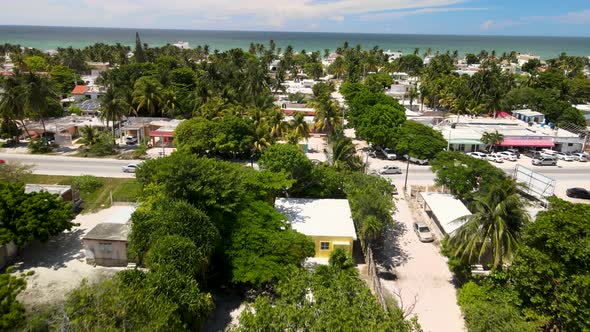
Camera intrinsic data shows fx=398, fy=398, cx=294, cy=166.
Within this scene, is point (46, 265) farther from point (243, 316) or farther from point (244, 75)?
point (244, 75)

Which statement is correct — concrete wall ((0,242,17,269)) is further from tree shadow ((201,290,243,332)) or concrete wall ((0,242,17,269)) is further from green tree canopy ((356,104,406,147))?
green tree canopy ((356,104,406,147))

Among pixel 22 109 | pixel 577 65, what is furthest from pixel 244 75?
pixel 577 65

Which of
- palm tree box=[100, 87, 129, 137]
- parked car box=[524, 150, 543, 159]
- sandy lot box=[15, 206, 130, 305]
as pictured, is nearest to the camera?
sandy lot box=[15, 206, 130, 305]

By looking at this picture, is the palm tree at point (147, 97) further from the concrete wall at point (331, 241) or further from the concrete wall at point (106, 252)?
the concrete wall at point (331, 241)

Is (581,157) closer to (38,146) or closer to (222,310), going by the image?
(222,310)

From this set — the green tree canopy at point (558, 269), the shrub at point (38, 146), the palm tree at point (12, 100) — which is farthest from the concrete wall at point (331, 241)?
the palm tree at point (12, 100)

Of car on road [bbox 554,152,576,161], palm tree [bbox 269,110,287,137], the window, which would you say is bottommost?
the window

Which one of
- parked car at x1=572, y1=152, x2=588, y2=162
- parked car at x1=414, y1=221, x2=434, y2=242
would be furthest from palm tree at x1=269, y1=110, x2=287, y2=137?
parked car at x1=572, y1=152, x2=588, y2=162

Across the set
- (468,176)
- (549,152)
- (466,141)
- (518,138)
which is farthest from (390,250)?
(549,152)
